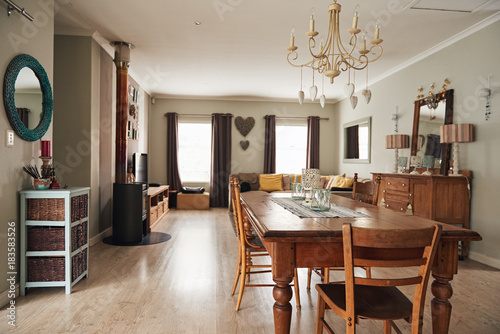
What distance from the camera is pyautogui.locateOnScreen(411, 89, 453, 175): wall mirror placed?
4250 mm

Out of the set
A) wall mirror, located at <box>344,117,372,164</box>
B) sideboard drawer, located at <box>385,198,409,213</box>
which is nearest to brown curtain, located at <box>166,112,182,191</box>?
wall mirror, located at <box>344,117,372,164</box>

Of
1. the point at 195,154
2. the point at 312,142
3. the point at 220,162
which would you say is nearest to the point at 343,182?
the point at 312,142

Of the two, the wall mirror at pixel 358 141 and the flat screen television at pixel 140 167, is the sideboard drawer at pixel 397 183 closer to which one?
the wall mirror at pixel 358 141

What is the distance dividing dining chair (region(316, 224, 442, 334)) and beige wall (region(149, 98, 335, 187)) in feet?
22.1

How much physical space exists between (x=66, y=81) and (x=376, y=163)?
520cm

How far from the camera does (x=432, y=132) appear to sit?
455cm

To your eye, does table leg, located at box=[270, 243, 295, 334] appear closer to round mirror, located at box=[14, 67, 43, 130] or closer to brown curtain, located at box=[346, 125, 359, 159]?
round mirror, located at box=[14, 67, 43, 130]

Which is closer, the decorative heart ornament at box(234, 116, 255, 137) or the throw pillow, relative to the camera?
the throw pillow

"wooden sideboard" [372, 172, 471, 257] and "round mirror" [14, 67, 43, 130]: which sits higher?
"round mirror" [14, 67, 43, 130]

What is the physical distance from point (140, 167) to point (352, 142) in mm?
4562

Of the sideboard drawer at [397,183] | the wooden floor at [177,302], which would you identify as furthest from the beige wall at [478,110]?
the sideboard drawer at [397,183]

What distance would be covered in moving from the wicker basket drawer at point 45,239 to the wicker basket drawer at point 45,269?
9 centimetres

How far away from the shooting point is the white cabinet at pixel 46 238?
2643mm

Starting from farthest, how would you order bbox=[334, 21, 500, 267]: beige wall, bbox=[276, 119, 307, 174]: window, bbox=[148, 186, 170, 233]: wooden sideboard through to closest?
bbox=[276, 119, 307, 174]: window → bbox=[148, 186, 170, 233]: wooden sideboard → bbox=[334, 21, 500, 267]: beige wall
